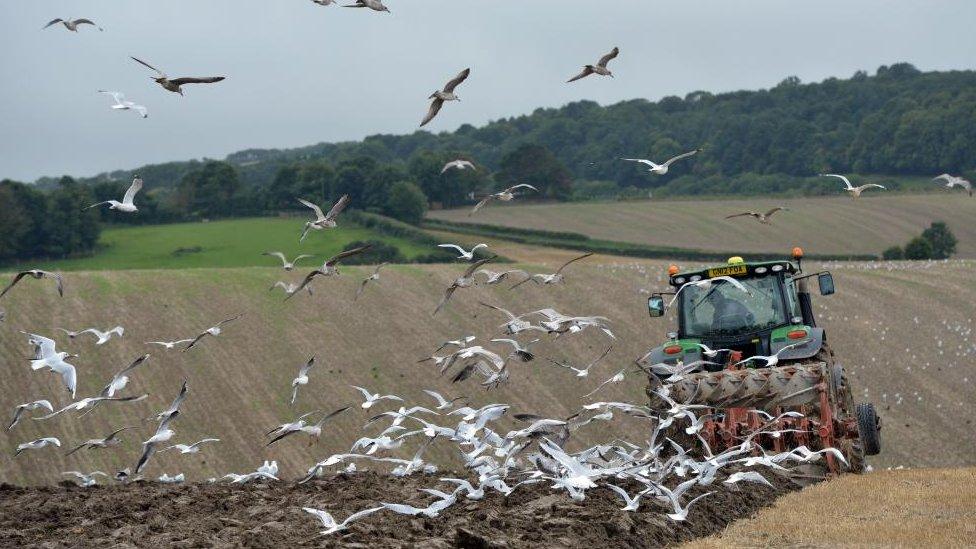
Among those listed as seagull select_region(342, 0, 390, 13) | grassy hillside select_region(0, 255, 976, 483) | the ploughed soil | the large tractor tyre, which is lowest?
grassy hillside select_region(0, 255, 976, 483)

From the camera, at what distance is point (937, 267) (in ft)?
152

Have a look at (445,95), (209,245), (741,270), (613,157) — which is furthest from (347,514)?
(613,157)

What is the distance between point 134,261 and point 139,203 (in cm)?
1171

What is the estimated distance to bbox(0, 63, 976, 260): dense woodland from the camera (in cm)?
6144

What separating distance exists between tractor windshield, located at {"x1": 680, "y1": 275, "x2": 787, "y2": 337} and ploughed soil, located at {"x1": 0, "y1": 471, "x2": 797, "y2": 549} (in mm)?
3072

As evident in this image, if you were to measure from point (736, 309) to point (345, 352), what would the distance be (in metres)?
16.3

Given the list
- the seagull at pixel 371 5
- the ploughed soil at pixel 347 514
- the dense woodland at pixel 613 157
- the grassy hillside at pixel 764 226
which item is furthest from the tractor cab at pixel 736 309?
the grassy hillside at pixel 764 226

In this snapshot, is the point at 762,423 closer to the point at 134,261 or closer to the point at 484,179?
the point at 134,261

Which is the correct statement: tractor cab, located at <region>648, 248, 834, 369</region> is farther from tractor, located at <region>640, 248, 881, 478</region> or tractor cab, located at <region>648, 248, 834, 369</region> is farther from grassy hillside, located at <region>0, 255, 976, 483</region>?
grassy hillside, located at <region>0, 255, 976, 483</region>

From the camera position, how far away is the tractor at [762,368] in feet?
47.2

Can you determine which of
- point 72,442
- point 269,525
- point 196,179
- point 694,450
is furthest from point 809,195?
point 269,525

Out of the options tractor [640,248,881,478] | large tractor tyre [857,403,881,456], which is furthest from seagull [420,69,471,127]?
large tractor tyre [857,403,881,456]

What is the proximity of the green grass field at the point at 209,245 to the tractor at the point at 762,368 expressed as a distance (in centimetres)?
3408

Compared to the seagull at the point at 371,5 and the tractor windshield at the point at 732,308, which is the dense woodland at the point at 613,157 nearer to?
the tractor windshield at the point at 732,308
